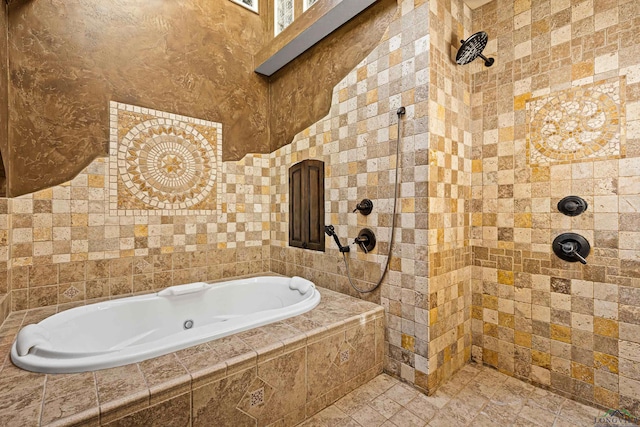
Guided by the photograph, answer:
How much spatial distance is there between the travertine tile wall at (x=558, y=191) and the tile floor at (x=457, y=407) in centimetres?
14

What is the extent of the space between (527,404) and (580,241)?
96cm

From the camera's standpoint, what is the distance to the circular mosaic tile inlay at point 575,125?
5.15 ft

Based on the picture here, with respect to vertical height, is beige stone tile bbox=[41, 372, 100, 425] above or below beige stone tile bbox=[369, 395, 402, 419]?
above

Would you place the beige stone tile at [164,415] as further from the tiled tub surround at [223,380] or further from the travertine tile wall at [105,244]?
the travertine tile wall at [105,244]

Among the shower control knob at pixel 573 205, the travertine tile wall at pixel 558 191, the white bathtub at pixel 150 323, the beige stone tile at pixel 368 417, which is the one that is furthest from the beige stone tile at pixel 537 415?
the white bathtub at pixel 150 323

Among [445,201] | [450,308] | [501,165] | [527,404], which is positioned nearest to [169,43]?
[445,201]

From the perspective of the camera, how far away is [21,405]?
978 millimetres

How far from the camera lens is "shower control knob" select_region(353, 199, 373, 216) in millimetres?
2018

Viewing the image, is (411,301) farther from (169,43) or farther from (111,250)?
(169,43)

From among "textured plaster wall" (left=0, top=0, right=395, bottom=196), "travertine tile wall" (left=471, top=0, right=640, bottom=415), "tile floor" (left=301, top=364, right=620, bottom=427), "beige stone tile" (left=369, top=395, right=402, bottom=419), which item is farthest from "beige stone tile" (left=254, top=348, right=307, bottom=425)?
"textured plaster wall" (left=0, top=0, right=395, bottom=196)

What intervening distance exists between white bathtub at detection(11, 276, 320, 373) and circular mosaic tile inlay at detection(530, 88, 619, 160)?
5.67 ft

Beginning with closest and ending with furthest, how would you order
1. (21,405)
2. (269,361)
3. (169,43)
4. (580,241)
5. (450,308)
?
1. (21,405)
2. (269,361)
3. (580,241)
4. (450,308)
5. (169,43)

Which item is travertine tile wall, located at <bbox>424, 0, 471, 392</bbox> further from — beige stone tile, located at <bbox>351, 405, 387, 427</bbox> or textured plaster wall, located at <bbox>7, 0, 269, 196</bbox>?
textured plaster wall, located at <bbox>7, 0, 269, 196</bbox>

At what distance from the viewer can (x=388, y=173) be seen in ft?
6.33
